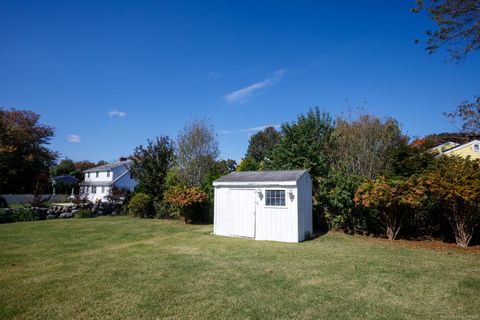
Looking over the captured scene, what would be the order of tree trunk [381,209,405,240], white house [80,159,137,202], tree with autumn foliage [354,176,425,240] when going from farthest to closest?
white house [80,159,137,202] → tree trunk [381,209,405,240] → tree with autumn foliage [354,176,425,240]

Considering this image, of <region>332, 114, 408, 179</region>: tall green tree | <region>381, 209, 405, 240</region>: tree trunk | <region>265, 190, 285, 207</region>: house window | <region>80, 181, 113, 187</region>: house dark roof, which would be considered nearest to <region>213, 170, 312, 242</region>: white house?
<region>265, 190, 285, 207</region>: house window

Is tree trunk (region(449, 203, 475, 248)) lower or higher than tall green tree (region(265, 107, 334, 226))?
lower

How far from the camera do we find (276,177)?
1128 centimetres

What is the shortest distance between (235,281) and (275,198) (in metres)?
5.31

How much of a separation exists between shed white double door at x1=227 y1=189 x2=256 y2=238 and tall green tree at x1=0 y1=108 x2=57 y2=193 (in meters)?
29.9

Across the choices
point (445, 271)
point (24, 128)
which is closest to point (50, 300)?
point (445, 271)

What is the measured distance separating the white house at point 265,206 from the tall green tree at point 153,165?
849 cm

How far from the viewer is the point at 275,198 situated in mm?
10812

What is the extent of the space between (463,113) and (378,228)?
5.64 metres

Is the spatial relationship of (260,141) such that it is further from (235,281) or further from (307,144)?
(235,281)

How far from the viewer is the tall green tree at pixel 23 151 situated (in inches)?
1250

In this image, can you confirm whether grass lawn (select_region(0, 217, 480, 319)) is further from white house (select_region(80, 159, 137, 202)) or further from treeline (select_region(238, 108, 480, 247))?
white house (select_region(80, 159, 137, 202))

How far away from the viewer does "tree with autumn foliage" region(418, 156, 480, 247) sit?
899 centimetres

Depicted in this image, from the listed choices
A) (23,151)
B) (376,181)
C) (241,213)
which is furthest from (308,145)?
(23,151)
